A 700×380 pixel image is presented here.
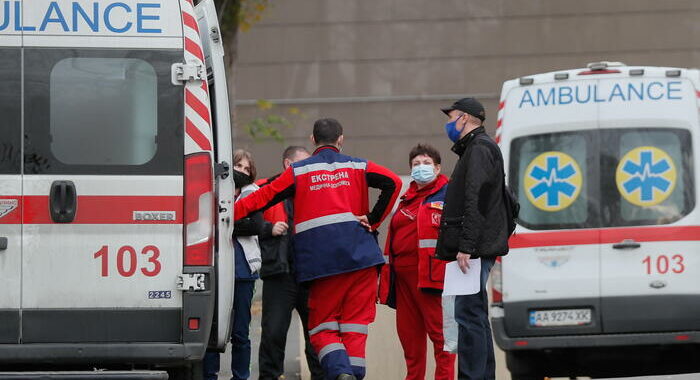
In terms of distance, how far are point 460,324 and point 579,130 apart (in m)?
2.17

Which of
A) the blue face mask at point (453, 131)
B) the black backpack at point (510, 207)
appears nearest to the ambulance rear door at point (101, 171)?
the blue face mask at point (453, 131)

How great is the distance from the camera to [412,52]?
88.6ft

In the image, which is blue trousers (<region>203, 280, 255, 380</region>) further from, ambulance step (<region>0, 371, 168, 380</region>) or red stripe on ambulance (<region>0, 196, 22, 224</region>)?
red stripe on ambulance (<region>0, 196, 22, 224</region>)

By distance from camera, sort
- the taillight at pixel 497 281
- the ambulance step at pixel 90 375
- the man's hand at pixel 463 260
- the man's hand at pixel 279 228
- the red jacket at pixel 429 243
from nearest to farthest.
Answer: the ambulance step at pixel 90 375 → the man's hand at pixel 463 260 → the red jacket at pixel 429 243 → the man's hand at pixel 279 228 → the taillight at pixel 497 281

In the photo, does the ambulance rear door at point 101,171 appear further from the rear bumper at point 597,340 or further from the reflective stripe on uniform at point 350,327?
the rear bumper at point 597,340

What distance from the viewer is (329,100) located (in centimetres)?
2720

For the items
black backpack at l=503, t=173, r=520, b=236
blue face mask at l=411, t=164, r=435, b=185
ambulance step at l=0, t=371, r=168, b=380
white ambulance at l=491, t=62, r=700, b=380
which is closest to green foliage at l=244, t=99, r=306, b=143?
white ambulance at l=491, t=62, r=700, b=380

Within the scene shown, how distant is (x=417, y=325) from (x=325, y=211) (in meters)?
1.27

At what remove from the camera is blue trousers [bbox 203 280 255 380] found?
975 centimetres

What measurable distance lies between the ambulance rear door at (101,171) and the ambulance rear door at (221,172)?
361 millimetres

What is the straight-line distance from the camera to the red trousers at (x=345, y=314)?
28.9 ft

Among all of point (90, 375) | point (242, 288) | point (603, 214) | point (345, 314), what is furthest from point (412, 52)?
point (90, 375)

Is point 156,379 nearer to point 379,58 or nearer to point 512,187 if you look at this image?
point 512,187

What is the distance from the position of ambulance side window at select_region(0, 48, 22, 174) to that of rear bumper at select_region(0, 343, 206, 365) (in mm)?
938
